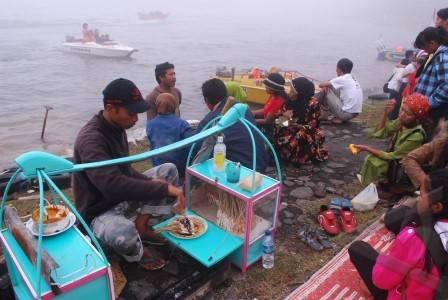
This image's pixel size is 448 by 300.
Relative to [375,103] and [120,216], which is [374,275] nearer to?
[120,216]

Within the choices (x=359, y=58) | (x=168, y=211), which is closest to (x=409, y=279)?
(x=168, y=211)

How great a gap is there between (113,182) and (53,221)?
585 millimetres

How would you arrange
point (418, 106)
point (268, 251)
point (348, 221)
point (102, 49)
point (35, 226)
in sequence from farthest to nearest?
point (102, 49)
point (418, 106)
point (348, 221)
point (268, 251)
point (35, 226)

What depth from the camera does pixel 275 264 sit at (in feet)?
12.8

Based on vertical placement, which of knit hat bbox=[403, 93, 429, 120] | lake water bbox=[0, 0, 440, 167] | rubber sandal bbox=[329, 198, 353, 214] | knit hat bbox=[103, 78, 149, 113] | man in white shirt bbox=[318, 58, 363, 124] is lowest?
lake water bbox=[0, 0, 440, 167]

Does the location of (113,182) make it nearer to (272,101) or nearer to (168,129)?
(168,129)

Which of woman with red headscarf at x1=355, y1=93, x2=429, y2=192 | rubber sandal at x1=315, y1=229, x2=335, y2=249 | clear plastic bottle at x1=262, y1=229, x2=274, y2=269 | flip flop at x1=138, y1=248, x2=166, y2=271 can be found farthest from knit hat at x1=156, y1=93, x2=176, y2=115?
woman with red headscarf at x1=355, y1=93, x2=429, y2=192

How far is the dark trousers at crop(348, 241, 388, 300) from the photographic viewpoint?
10.4 ft

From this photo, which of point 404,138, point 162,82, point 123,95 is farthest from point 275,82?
point 123,95

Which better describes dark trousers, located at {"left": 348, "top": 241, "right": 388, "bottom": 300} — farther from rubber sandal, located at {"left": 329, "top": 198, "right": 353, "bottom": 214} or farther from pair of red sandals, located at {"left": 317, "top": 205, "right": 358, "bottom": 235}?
rubber sandal, located at {"left": 329, "top": 198, "right": 353, "bottom": 214}

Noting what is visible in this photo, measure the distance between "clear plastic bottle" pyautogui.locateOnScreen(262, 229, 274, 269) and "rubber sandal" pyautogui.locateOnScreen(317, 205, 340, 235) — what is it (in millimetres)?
958

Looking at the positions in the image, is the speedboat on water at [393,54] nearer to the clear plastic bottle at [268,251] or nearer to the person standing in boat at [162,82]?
the person standing in boat at [162,82]

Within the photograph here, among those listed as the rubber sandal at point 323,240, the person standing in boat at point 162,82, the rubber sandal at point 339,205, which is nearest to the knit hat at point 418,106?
the rubber sandal at point 339,205

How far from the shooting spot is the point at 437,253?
2488mm
